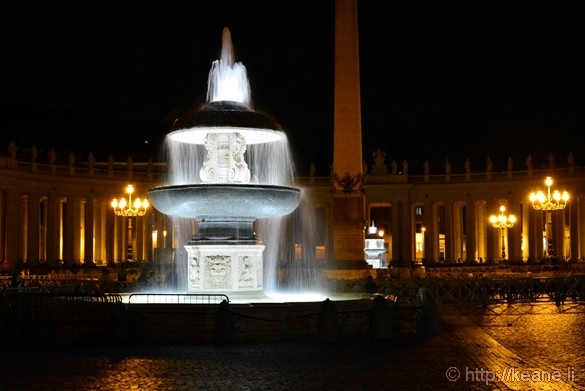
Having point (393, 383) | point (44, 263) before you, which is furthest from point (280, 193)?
point (44, 263)

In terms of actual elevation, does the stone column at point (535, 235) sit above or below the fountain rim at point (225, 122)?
below

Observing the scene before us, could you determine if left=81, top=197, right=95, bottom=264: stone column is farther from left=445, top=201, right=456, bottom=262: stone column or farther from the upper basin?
the upper basin

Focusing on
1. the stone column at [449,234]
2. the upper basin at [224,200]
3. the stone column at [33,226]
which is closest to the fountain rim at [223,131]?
the upper basin at [224,200]

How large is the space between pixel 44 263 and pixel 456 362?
184ft

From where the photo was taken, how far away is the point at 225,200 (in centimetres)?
2562

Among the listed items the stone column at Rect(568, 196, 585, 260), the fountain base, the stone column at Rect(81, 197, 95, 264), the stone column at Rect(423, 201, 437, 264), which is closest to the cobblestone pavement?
the fountain base

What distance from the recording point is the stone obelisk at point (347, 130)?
152 ft

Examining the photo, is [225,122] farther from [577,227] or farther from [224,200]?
[577,227]

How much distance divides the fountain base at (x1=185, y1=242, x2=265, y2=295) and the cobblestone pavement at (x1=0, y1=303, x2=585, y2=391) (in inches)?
159

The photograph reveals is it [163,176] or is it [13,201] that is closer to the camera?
[13,201]

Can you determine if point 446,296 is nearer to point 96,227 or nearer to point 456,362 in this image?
point 456,362

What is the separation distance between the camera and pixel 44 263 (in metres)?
70.8

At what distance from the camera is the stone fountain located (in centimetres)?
2567

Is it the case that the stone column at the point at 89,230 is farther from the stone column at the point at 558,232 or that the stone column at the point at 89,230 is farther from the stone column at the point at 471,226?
the stone column at the point at 558,232
